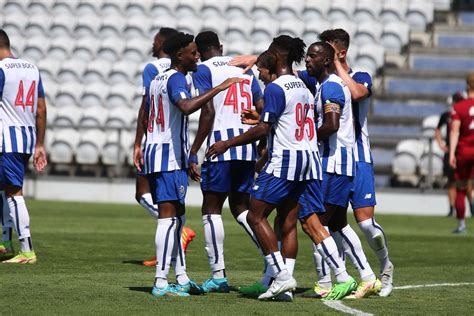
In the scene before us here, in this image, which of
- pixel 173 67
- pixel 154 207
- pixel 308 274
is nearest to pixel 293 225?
pixel 173 67

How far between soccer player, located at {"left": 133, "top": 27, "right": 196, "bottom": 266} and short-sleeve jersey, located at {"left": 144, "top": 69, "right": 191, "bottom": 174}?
1.56 meters

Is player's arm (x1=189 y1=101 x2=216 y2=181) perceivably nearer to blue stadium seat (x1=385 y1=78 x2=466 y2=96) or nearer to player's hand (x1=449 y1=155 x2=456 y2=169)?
player's hand (x1=449 y1=155 x2=456 y2=169)

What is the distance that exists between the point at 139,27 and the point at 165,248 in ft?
66.4

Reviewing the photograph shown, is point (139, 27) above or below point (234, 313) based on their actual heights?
above

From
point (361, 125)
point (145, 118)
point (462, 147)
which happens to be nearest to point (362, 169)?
point (361, 125)

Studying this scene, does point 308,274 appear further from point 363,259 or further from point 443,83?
point 443,83

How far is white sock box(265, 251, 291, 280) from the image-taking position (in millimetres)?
8734

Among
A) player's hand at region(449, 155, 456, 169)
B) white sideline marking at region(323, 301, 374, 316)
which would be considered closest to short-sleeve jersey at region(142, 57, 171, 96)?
white sideline marking at region(323, 301, 374, 316)

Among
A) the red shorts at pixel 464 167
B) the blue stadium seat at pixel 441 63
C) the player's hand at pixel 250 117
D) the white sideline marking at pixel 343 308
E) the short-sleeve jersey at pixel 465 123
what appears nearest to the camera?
the white sideline marking at pixel 343 308

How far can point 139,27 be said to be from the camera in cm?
2886

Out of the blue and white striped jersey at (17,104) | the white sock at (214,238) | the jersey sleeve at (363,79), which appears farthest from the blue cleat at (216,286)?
the blue and white striped jersey at (17,104)

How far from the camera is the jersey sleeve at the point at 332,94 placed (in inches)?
355

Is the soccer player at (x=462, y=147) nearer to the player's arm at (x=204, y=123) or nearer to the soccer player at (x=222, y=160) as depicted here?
the soccer player at (x=222, y=160)

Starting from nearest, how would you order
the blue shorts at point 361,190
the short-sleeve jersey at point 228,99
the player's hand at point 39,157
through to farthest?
the blue shorts at point 361,190, the short-sleeve jersey at point 228,99, the player's hand at point 39,157
